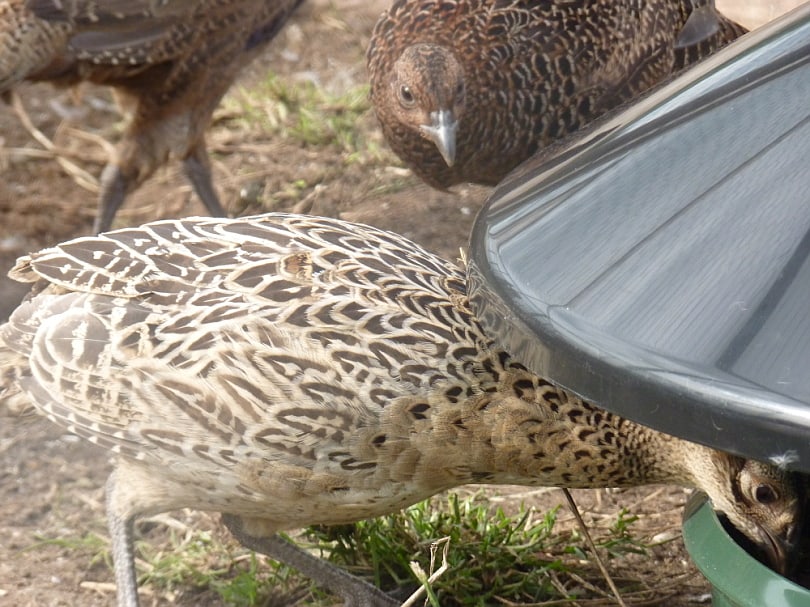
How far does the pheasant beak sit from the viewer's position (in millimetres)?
2283

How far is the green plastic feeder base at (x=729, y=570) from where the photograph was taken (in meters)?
2.01

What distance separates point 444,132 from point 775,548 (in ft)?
8.57

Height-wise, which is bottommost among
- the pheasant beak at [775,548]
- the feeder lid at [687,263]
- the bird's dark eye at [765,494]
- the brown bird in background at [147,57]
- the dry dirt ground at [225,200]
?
the dry dirt ground at [225,200]

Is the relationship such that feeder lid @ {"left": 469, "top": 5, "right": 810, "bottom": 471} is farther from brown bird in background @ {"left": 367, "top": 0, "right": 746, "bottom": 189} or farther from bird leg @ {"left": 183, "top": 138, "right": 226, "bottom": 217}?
bird leg @ {"left": 183, "top": 138, "right": 226, "bottom": 217}

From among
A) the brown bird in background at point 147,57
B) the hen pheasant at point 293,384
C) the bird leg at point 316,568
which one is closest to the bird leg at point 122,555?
the hen pheasant at point 293,384

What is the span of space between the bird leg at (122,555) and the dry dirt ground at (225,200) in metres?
0.32

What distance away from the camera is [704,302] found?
1.58 meters

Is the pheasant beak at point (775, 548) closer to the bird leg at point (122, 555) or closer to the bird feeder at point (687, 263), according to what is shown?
the bird feeder at point (687, 263)

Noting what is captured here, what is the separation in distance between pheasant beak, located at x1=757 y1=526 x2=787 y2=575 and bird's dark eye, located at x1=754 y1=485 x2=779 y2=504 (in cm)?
6

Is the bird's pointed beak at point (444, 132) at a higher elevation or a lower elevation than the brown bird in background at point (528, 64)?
lower


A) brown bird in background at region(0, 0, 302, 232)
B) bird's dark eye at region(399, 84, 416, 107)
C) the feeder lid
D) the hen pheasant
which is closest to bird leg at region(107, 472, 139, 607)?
the hen pheasant

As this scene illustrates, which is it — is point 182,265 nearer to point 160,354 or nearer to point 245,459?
point 160,354

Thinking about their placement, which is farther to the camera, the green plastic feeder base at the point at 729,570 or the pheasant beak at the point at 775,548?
the pheasant beak at the point at 775,548

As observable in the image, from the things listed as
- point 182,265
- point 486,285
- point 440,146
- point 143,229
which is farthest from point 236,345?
point 440,146
